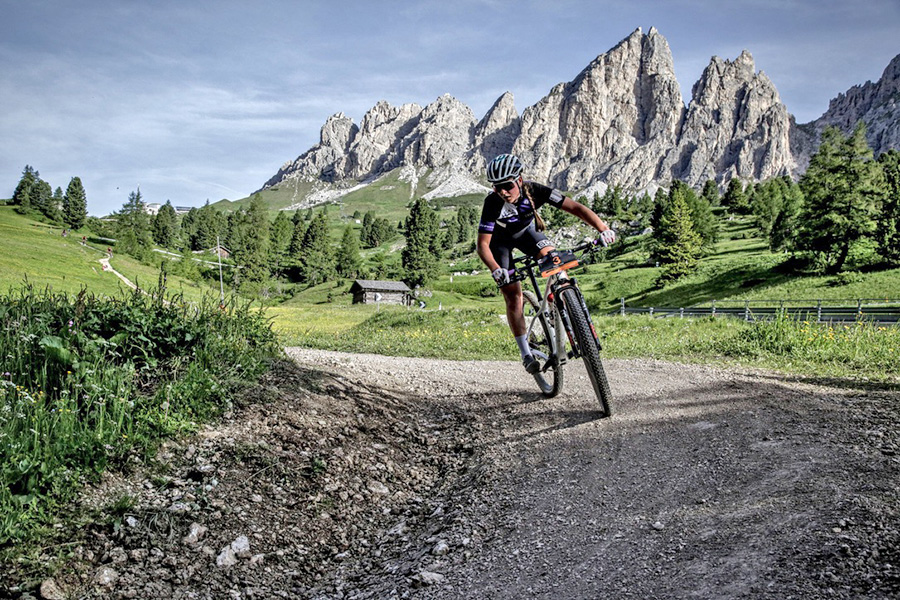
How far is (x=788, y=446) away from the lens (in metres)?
5.41

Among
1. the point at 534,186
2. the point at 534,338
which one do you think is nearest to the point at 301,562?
the point at 534,338

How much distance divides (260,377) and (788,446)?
6.56 meters

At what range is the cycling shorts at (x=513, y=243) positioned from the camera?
8.30m

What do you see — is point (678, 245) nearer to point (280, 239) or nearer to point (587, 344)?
point (587, 344)

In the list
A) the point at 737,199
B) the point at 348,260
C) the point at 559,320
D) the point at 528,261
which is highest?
the point at 737,199

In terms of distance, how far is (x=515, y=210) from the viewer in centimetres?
813

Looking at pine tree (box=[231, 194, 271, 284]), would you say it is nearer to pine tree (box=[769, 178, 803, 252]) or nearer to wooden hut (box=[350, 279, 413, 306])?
wooden hut (box=[350, 279, 413, 306])

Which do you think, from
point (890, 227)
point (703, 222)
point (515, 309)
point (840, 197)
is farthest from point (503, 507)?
point (703, 222)

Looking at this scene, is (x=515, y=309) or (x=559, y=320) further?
(x=515, y=309)

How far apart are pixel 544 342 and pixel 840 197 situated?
5681 cm

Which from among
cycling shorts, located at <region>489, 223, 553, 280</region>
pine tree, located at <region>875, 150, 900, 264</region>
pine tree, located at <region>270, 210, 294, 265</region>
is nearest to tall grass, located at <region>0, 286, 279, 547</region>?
cycling shorts, located at <region>489, 223, 553, 280</region>

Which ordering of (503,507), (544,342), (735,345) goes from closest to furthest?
(503,507) → (544,342) → (735,345)

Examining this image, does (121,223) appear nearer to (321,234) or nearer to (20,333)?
(321,234)

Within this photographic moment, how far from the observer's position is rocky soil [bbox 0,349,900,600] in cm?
346
